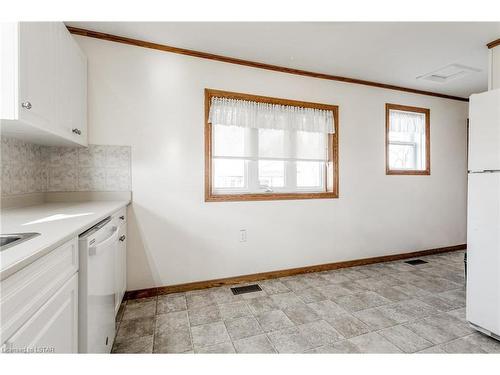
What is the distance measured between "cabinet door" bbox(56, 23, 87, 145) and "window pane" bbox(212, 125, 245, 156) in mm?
1209

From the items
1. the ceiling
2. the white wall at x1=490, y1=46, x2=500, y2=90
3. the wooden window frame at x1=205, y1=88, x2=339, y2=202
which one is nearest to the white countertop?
the wooden window frame at x1=205, y1=88, x2=339, y2=202

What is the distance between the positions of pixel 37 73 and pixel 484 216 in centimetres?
302

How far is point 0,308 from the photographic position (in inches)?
25.1

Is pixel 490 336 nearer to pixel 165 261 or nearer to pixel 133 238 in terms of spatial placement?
pixel 165 261

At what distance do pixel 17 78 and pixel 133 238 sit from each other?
1583 millimetres

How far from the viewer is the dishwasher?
113cm

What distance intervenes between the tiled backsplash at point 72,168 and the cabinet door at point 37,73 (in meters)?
0.64

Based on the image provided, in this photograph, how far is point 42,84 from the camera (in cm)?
152

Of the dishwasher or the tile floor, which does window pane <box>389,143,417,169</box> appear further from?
the dishwasher

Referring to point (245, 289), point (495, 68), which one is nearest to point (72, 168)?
point (245, 289)

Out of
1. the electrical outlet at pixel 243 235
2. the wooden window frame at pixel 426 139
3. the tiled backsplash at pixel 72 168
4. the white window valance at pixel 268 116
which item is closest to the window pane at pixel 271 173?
the white window valance at pixel 268 116

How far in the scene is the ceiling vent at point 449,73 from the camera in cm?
302

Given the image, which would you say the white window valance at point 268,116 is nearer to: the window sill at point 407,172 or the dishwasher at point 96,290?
the window sill at point 407,172

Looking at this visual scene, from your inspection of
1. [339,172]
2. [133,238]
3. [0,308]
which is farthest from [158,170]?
[339,172]
